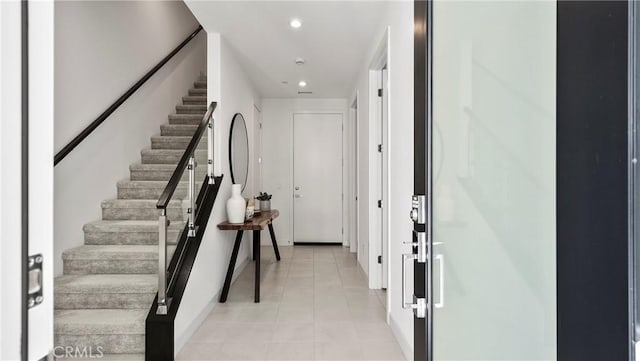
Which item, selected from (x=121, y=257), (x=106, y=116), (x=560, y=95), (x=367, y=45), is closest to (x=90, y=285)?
(x=121, y=257)

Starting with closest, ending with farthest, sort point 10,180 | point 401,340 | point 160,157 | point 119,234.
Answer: point 10,180, point 401,340, point 119,234, point 160,157

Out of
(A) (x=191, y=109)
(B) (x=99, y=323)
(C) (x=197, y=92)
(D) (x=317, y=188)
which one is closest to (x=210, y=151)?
(B) (x=99, y=323)

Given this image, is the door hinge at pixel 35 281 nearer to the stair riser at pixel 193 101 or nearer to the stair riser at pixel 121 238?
the stair riser at pixel 121 238

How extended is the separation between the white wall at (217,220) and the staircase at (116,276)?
12.2 inches

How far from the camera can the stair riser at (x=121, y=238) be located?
2965 millimetres

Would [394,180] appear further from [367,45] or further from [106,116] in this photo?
[106,116]

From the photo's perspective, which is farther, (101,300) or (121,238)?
(121,238)

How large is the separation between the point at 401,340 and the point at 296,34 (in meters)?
2.88

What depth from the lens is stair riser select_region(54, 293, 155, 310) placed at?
8.02 feet

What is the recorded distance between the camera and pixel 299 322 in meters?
2.88

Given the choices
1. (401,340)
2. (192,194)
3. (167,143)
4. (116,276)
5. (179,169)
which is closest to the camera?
(401,340)

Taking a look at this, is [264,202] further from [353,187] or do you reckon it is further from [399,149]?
[399,149]

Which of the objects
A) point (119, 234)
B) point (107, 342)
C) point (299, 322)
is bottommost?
point (299, 322)

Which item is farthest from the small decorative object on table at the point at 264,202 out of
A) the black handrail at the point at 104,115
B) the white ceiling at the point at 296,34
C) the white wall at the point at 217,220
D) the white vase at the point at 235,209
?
the black handrail at the point at 104,115
